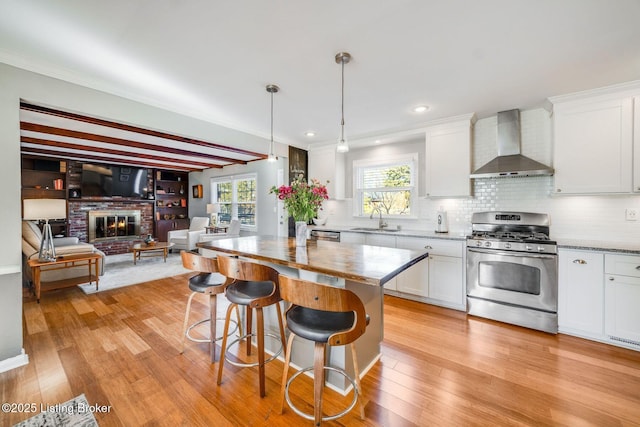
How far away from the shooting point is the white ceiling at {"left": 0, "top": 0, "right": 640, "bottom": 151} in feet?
5.23

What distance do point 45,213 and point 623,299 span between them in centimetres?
652

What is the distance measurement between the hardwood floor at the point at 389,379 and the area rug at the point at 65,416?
0.05 meters

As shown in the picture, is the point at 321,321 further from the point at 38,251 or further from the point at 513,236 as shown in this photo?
the point at 38,251

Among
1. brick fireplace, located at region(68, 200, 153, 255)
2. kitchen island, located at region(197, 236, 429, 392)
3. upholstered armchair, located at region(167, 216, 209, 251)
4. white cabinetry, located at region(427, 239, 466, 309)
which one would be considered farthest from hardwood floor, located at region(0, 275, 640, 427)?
brick fireplace, located at region(68, 200, 153, 255)

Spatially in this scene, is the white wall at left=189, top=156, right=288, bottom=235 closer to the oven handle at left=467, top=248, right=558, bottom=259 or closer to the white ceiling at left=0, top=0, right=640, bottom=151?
the white ceiling at left=0, top=0, right=640, bottom=151

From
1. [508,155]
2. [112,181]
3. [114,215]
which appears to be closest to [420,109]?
[508,155]

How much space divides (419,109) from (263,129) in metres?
2.27

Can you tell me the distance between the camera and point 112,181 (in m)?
6.82

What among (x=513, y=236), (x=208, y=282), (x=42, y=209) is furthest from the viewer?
(x=42, y=209)

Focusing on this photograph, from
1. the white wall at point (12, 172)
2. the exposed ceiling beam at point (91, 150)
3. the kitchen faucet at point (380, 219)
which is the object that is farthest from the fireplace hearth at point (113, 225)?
the kitchen faucet at point (380, 219)

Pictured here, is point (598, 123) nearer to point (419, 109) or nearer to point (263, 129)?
point (419, 109)

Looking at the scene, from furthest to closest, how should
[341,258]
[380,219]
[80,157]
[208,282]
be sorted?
1. [80,157]
2. [380,219]
3. [208,282]
4. [341,258]

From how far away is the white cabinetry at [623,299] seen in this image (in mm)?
2275

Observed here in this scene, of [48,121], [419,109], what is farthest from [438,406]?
[48,121]
